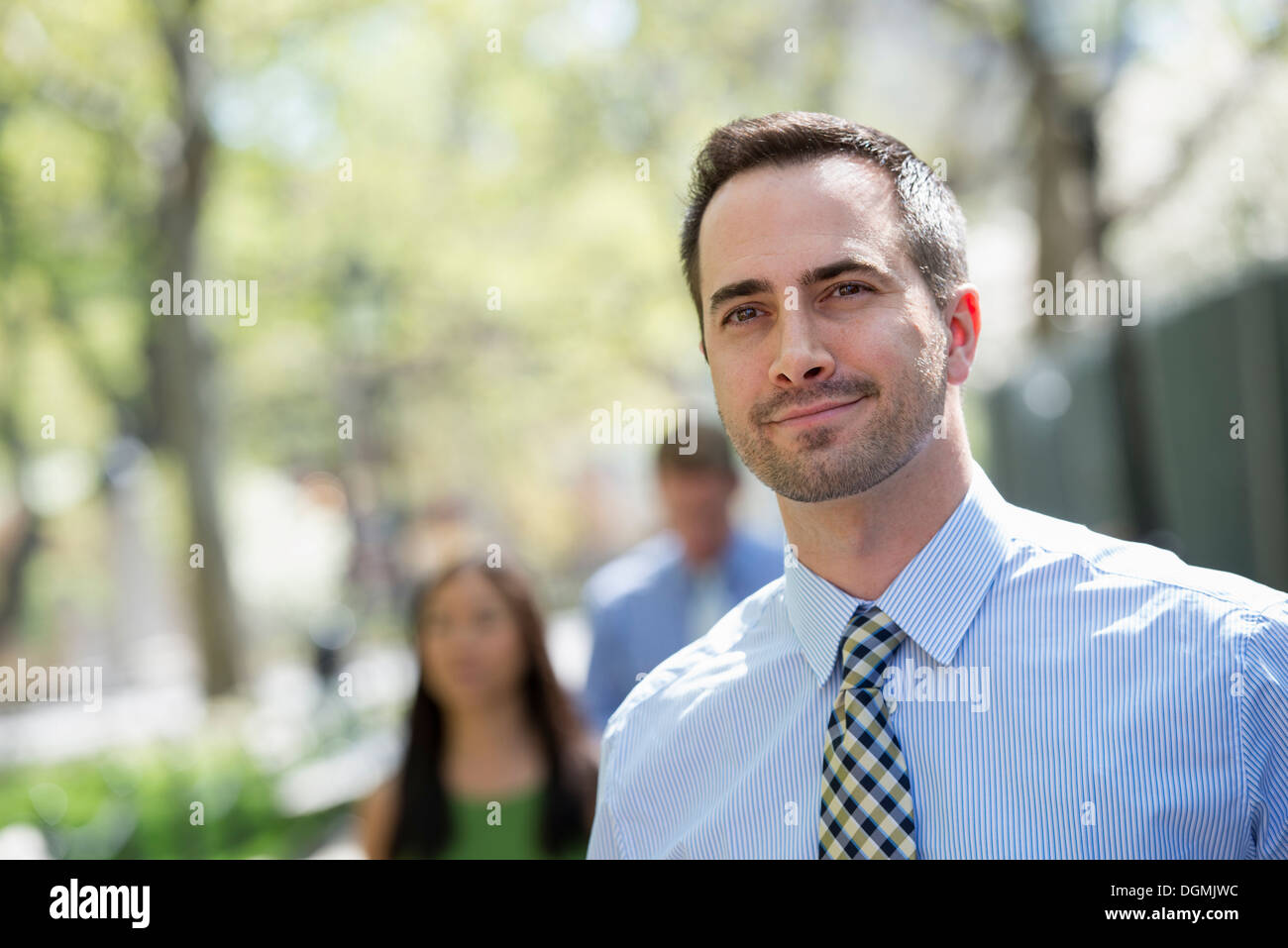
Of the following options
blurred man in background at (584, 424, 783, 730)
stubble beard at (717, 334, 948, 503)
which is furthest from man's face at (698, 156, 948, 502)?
blurred man in background at (584, 424, 783, 730)

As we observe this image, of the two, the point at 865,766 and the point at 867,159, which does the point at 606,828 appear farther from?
the point at 867,159

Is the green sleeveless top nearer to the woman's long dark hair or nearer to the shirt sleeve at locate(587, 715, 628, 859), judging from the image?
the woman's long dark hair

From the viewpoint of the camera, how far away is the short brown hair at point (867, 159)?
2164mm

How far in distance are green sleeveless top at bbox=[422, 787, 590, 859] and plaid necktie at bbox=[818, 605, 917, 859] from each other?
238cm

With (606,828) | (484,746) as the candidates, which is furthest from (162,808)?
(606,828)

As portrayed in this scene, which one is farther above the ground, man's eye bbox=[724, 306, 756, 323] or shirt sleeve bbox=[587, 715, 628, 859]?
man's eye bbox=[724, 306, 756, 323]

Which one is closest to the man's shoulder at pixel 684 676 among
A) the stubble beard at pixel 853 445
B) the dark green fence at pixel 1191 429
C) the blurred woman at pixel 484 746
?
the stubble beard at pixel 853 445

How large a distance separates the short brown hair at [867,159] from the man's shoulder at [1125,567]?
43 centimetres

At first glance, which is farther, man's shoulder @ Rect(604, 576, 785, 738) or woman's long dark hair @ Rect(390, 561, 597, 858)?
woman's long dark hair @ Rect(390, 561, 597, 858)

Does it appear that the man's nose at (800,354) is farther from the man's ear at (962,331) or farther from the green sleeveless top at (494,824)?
the green sleeveless top at (494,824)

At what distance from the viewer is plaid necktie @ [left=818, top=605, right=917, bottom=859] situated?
1909 millimetres
